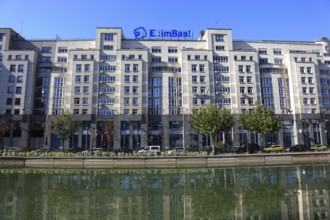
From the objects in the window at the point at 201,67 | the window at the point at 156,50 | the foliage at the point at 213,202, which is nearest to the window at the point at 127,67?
the window at the point at 156,50

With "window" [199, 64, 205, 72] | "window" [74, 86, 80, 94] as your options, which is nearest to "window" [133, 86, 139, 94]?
"window" [74, 86, 80, 94]

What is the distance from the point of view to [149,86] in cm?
8669

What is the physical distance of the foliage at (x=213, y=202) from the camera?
17.6 m

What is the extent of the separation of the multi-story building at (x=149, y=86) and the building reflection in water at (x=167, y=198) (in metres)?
49.1

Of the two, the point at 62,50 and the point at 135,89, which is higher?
the point at 62,50

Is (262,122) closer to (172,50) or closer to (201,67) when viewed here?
(201,67)

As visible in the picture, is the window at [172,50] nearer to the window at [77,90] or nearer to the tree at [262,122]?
the window at [77,90]

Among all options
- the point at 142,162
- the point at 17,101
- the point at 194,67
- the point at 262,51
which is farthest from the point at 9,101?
the point at 262,51

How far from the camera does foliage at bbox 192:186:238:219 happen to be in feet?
57.7

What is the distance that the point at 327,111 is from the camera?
88.7 meters

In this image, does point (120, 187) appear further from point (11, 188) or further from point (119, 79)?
point (119, 79)

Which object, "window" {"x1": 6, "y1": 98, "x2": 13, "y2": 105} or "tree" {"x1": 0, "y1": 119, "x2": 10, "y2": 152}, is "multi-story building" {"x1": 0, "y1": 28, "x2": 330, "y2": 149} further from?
"tree" {"x1": 0, "y1": 119, "x2": 10, "y2": 152}

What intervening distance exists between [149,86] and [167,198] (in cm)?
6589

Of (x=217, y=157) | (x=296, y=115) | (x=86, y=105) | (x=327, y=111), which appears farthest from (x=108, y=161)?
(x=327, y=111)
